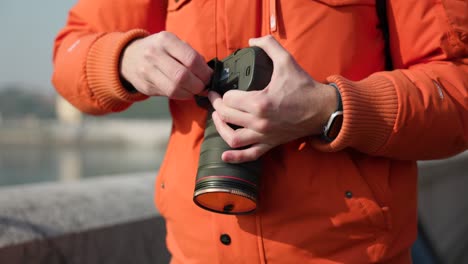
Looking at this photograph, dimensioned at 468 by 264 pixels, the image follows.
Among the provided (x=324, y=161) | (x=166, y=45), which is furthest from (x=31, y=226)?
(x=324, y=161)

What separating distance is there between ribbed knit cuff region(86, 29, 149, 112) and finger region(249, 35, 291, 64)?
34 centimetres

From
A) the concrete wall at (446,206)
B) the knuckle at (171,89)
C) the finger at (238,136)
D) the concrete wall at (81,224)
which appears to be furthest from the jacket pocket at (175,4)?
the concrete wall at (446,206)

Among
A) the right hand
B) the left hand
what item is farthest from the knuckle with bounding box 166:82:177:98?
the left hand

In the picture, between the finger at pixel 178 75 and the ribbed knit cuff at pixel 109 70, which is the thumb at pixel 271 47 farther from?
the ribbed knit cuff at pixel 109 70

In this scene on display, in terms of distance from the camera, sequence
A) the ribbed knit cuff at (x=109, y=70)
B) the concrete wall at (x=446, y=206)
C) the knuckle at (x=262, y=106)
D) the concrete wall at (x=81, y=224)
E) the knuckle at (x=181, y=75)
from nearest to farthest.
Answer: the knuckle at (x=262, y=106), the knuckle at (x=181, y=75), the ribbed knit cuff at (x=109, y=70), the concrete wall at (x=81, y=224), the concrete wall at (x=446, y=206)

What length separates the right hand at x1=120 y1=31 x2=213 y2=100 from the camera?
111 cm

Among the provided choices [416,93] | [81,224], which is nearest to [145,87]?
[416,93]

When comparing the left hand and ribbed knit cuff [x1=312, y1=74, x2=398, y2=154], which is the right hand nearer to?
the left hand

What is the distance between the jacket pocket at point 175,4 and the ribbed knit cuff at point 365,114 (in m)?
0.40

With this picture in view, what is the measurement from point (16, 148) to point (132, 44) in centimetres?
3415

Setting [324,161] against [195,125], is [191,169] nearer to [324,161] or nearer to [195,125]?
[195,125]

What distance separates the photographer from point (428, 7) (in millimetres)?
1147

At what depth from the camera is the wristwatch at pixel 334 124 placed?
3.50 feet

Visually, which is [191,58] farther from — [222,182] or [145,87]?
[222,182]
